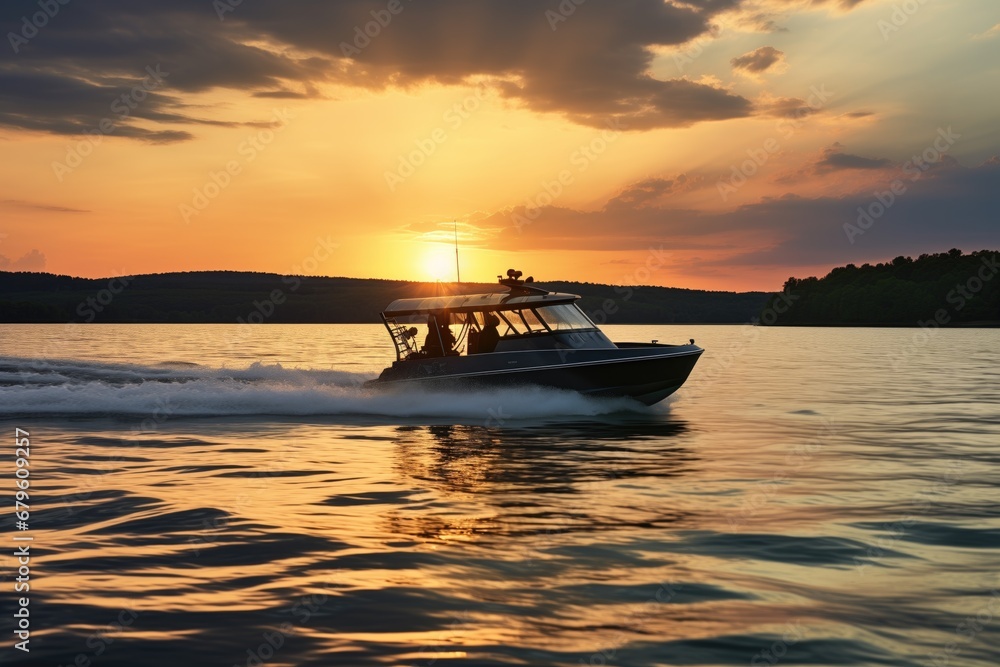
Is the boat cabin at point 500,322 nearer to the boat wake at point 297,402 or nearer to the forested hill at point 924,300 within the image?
the boat wake at point 297,402

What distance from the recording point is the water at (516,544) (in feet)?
21.1

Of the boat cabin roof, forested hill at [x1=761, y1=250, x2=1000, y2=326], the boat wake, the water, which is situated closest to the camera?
the water

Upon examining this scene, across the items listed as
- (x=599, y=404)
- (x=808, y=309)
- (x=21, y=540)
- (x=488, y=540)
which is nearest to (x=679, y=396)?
(x=599, y=404)

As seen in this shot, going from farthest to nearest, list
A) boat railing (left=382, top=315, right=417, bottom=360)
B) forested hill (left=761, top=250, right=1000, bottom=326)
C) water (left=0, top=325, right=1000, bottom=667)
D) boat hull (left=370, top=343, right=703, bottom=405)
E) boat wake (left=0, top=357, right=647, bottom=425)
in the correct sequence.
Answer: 1. forested hill (left=761, top=250, right=1000, bottom=326)
2. boat railing (left=382, top=315, right=417, bottom=360)
3. boat wake (left=0, top=357, right=647, bottom=425)
4. boat hull (left=370, top=343, right=703, bottom=405)
5. water (left=0, top=325, right=1000, bottom=667)

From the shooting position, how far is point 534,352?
21797mm

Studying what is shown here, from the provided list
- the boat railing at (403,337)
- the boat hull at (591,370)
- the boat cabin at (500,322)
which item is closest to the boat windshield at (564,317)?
the boat cabin at (500,322)

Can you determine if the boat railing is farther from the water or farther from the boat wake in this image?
the water

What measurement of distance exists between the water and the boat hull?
144cm

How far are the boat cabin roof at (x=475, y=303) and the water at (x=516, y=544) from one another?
3.21 meters

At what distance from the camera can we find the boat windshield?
72.0 ft

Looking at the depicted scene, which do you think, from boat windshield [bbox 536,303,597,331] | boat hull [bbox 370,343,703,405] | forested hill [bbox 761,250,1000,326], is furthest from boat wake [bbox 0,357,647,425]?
forested hill [bbox 761,250,1000,326]

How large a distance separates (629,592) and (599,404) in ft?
48.3

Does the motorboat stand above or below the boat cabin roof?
below

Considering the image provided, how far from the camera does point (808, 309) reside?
199250 millimetres
